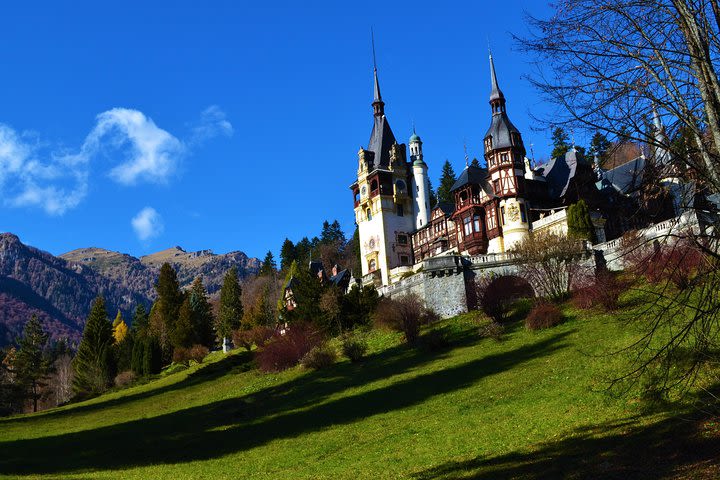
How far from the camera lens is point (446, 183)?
9294 cm

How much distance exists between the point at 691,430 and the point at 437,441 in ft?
22.7

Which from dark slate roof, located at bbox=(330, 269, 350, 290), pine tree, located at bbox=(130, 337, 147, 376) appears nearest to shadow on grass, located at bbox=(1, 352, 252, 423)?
pine tree, located at bbox=(130, 337, 147, 376)

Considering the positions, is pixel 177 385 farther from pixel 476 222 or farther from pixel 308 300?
pixel 476 222

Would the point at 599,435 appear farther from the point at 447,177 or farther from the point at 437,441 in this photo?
the point at 447,177

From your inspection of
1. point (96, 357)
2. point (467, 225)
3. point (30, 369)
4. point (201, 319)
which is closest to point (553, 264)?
point (467, 225)

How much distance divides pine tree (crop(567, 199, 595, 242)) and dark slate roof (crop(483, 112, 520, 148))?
1120cm

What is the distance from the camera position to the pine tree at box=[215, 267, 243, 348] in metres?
77.6

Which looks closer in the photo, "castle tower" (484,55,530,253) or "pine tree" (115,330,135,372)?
"castle tower" (484,55,530,253)

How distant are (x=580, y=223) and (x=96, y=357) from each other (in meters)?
47.4

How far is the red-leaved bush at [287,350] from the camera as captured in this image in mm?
43594

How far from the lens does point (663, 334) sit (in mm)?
23844

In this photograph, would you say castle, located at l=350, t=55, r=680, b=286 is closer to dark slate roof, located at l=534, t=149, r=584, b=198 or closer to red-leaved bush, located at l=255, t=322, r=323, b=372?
dark slate roof, located at l=534, t=149, r=584, b=198

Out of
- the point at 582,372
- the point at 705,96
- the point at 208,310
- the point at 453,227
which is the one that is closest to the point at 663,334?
the point at 582,372

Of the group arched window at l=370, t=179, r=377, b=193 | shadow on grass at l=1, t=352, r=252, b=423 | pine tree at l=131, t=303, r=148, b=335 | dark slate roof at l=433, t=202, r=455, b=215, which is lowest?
shadow on grass at l=1, t=352, r=252, b=423
